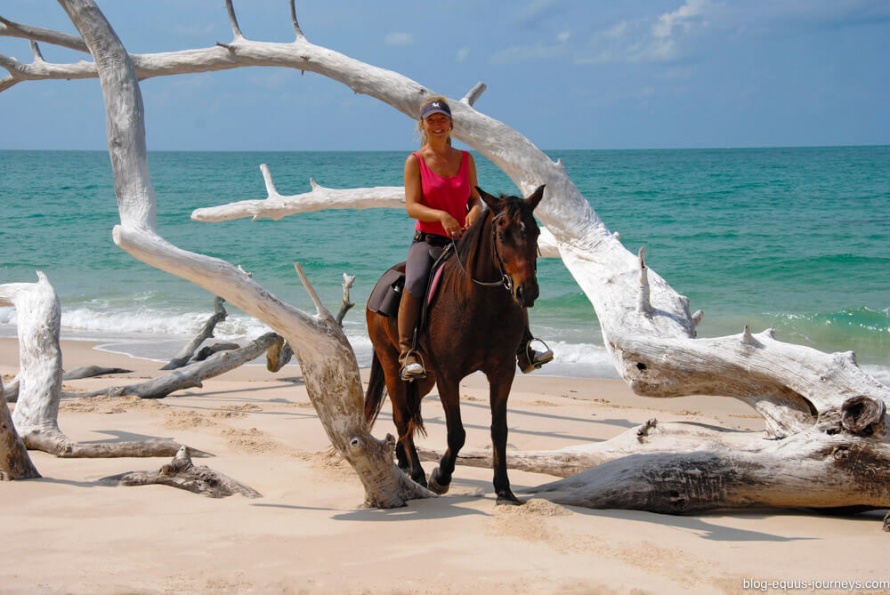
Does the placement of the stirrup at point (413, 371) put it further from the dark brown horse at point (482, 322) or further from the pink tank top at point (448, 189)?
the pink tank top at point (448, 189)

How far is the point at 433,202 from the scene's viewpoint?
226 inches

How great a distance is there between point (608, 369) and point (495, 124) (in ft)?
16.8

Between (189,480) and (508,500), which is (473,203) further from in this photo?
(189,480)

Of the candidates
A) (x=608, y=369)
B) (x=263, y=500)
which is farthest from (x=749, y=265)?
(x=263, y=500)

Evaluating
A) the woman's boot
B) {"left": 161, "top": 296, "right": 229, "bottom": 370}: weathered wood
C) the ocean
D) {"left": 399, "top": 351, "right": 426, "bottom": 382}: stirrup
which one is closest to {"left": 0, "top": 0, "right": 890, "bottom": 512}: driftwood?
{"left": 399, "top": 351, "right": 426, "bottom": 382}: stirrup

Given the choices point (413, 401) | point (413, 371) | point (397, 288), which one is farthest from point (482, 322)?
point (413, 401)

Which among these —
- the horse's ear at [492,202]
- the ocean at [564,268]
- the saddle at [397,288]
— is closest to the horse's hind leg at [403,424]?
the saddle at [397,288]

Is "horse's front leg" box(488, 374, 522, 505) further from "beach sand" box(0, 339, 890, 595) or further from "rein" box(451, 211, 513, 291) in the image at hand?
"rein" box(451, 211, 513, 291)

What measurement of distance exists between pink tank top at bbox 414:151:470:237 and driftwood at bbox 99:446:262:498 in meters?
2.00

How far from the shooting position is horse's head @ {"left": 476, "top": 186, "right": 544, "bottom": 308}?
474cm

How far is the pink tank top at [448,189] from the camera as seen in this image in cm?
570

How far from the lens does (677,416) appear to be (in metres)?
9.61

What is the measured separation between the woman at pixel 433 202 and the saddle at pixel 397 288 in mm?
39

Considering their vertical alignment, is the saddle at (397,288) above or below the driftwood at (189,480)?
above
